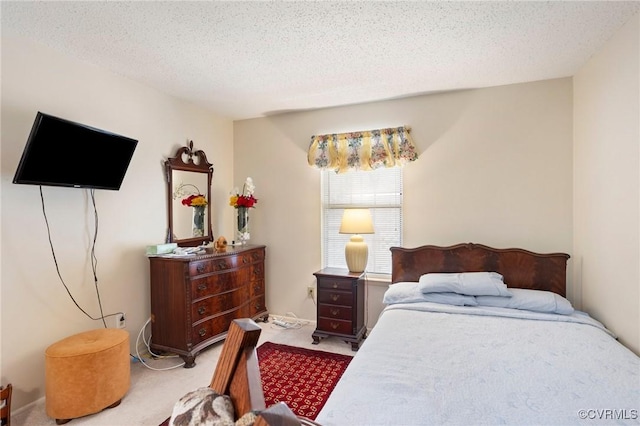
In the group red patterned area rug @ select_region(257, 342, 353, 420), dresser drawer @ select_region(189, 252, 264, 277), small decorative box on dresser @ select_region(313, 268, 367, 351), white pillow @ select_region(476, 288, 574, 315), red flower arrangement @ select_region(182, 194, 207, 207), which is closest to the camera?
red patterned area rug @ select_region(257, 342, 353, 420)

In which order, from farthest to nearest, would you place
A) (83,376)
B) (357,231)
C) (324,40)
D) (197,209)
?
(197,209)
(357,231)
(324,40)
(83,376)

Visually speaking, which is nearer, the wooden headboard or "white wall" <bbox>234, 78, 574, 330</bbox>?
the wooden headboard

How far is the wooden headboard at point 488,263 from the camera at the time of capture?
2.69 metres

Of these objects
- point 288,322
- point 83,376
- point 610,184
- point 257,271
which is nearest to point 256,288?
point 257,271

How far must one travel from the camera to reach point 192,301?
2.77 metres

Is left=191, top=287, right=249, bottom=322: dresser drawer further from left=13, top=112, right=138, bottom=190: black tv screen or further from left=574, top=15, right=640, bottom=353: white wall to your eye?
left=574, top=15, right=640, bottom=353: white wall

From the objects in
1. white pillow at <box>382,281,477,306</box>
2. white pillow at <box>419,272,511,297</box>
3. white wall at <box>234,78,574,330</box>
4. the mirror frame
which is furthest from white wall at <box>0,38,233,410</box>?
white pillow at <box>419,272,511,297</box>

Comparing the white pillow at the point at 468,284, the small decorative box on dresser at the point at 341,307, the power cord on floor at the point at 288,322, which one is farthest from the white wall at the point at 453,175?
the white pillow at the point at 468,284

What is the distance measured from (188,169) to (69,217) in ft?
3.97

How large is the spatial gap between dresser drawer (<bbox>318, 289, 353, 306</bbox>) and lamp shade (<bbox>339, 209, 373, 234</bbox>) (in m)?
0.60

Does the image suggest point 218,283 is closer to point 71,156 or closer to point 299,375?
point 299,375

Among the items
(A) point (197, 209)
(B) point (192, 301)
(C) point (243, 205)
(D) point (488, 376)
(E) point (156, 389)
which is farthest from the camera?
(C) point (243, 205)

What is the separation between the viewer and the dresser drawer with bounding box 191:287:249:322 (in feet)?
9.25

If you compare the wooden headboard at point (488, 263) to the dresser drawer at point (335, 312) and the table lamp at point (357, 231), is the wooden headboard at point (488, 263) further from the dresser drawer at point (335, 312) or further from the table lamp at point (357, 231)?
the dresser drawer at point (335, 312)
